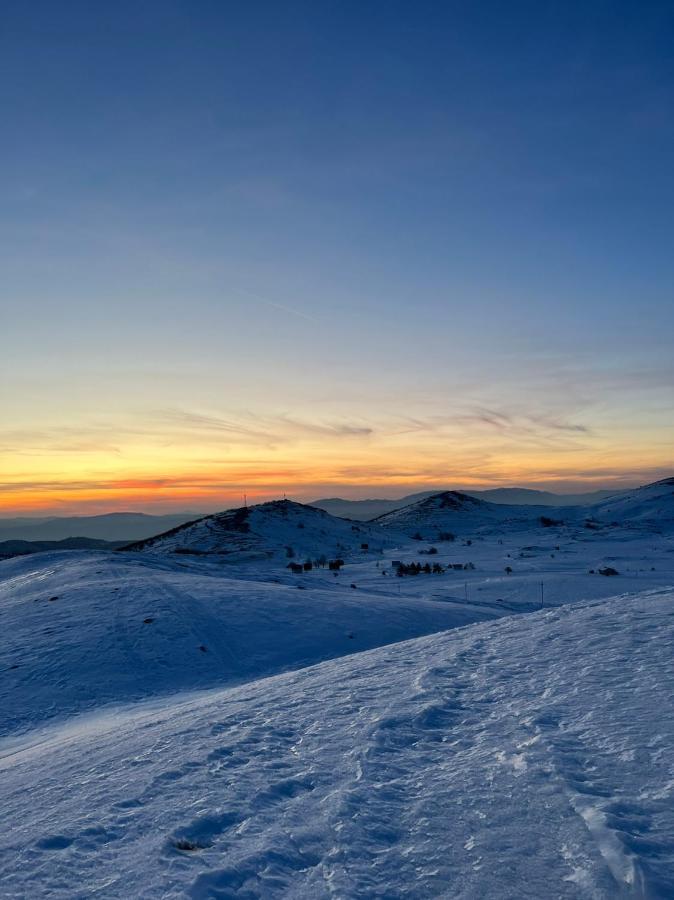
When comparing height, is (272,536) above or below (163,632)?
above

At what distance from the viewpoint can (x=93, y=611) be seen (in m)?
20.5

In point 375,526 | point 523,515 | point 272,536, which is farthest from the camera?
point 523,515

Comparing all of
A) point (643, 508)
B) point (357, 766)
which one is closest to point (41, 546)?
point (643, 508)

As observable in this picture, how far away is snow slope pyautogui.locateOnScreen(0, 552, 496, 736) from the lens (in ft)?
51.0

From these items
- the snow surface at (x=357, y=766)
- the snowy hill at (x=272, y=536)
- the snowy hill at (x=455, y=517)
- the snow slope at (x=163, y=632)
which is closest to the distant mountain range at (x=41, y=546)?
the snowy hill at (x=272, y=536)

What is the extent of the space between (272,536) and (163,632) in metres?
30.9

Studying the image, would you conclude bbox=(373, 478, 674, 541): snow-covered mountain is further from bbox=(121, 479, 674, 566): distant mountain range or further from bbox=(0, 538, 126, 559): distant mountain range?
bbox=(0, 538, 126, 559): distant mountain range

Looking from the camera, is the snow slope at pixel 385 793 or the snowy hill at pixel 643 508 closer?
the snow slope at pixel 385 793

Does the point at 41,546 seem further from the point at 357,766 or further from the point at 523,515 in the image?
the point at 357,766

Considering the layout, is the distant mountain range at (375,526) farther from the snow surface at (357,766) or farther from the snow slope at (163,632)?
the snow surface at (357,766)

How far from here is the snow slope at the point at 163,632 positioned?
1555 centimetres

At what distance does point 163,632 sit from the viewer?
18781 mm

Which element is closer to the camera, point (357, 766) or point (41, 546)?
point (357, 766)

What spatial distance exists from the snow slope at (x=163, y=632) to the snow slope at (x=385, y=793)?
6.37 m
